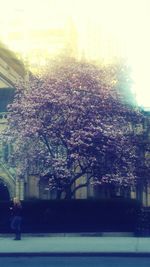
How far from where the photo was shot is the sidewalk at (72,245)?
14.9 meters

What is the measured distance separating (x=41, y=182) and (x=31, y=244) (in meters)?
13.7

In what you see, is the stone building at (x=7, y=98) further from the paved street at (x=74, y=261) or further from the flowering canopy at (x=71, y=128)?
the paved street at (x=74, y=261)

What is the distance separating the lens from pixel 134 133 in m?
25.4

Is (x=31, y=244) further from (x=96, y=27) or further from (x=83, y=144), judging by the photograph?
(x=96, y=27)

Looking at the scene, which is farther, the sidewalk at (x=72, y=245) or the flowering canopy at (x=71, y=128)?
the flowering canopy at (x=71, y=128)

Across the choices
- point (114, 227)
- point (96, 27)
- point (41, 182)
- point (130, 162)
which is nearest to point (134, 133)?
point (130, 162)

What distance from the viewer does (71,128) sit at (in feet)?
75.7

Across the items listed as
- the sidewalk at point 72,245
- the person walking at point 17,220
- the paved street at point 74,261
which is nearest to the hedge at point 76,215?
the sidewalk at point 72,245

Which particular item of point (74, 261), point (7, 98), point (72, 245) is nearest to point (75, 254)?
point (74, 261)

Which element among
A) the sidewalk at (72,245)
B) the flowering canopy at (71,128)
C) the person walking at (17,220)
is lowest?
the sidewalk at (72,245)

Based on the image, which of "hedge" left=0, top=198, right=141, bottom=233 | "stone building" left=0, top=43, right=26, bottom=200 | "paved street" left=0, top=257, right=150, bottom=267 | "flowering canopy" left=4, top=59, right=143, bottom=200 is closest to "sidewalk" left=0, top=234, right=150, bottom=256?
"paved street" left=0, top=257, right=150, bottom=267

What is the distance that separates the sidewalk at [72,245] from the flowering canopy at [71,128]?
4.07 metres

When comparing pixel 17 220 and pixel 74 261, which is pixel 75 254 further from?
pixel 17 220

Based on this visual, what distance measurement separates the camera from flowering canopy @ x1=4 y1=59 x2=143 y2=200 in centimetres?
2303
